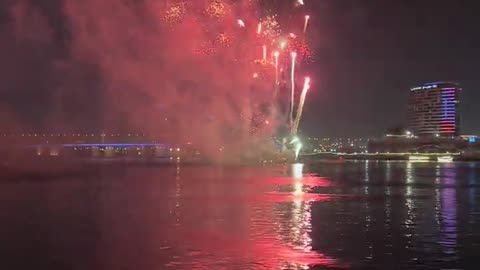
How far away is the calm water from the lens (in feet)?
39.0

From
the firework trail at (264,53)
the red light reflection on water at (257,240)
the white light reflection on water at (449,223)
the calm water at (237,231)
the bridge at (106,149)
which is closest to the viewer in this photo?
the red light reflection on water at (257,240)

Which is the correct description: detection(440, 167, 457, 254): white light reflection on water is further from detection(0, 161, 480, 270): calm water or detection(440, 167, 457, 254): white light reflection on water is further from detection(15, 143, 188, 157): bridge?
detection(15, 143, 188, 157): bridge

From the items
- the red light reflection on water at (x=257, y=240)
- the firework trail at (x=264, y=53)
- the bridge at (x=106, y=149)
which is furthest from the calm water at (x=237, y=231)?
the bridge at (x=106, y=149)

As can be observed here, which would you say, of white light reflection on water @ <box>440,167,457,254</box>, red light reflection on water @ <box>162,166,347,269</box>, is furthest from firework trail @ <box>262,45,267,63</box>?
red light reflection on water @ <box>162,166,347,269</box>

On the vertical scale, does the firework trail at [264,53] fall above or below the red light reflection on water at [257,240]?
above

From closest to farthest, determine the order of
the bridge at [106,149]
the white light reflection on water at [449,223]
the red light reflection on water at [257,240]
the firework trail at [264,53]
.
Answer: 1. the red light reflection on water at [257,240]
2. the white light reflection on water at [449,223]
3. the firework trail at [264,53]
4. the bridge at [106,149]

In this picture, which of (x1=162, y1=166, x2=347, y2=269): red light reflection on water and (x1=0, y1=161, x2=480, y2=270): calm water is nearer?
(x1=162, y1=166, x2=347, y2=269): red light reflection on water

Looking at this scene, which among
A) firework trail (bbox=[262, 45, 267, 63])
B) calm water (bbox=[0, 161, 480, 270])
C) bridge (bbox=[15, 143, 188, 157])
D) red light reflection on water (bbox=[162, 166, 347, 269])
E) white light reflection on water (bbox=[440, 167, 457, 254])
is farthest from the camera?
bridge (bbox=[15, 143, 188, 157])

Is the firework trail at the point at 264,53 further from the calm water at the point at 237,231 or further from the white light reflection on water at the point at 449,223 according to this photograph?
Result: the white light reflection on water at the point at 449,223

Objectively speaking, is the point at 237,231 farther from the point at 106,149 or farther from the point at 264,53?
the point at 106,149

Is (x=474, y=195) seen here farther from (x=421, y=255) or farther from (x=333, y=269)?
(x=333, y=269)

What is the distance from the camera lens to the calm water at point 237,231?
39.0 ft

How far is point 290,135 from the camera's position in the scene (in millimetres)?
60094

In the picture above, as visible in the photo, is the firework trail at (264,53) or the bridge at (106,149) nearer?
the firework trail at (264,53)
